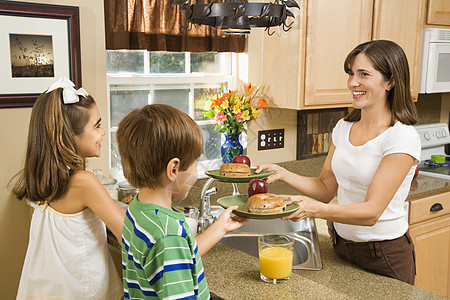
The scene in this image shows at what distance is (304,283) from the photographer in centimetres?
130

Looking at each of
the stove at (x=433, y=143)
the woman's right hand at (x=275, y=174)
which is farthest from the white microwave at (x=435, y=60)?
the woman's right hand at (x=275, y=174)

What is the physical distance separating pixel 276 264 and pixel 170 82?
55.6 inches

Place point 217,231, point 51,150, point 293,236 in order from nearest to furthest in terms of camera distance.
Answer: point 217,231 < point 51,150 < point 293,236

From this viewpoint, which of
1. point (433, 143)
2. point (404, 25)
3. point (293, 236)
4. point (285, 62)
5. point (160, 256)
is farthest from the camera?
point (433, 143)

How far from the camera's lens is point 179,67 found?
2500mm

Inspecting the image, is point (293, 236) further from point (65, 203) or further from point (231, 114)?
point (65, 203)

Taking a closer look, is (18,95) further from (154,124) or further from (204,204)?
(154,124)

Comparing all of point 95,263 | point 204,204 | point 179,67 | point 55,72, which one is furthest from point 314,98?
point 95,263

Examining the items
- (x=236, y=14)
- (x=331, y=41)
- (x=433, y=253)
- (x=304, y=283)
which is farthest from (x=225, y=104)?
(x=433, y=253)

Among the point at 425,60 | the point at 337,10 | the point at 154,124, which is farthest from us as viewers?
the point at 425,60

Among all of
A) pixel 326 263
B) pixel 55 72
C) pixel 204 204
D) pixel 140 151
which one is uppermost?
pixel 55 72

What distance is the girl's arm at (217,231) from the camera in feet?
3.97

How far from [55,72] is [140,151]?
1064 mm

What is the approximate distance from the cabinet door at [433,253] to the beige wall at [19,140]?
72.0 inches
